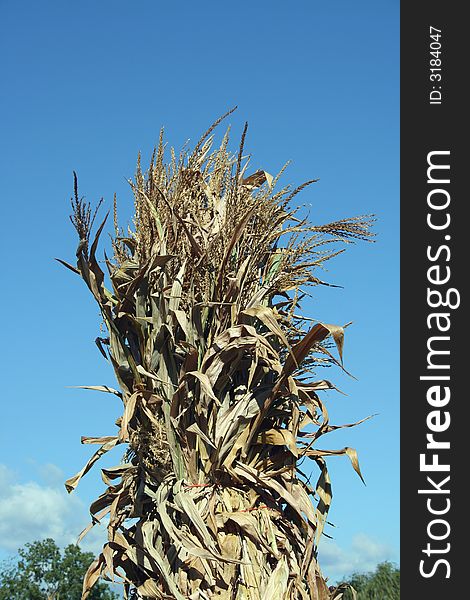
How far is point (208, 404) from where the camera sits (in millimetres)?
5301

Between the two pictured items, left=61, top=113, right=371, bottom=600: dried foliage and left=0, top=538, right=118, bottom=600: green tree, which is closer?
left=61, top=113, right=371, bottom=600: dried foliage

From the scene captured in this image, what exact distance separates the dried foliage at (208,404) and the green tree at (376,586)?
5.57 meters

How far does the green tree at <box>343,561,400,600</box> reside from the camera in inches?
440

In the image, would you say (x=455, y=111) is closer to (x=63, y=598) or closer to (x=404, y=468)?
(x=404, y=468)

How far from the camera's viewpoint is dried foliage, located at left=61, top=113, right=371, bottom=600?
507 centimetres

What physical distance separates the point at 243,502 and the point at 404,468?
0.95m

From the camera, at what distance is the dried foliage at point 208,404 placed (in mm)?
5070

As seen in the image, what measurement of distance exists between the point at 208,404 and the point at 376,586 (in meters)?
7.31

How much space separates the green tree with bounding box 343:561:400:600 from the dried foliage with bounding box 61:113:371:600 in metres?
5.57

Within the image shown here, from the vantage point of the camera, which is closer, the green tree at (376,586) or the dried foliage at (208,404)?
the dried foliage at (208,404)

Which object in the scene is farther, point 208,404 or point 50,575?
point 50,575

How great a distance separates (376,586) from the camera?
11.6 m

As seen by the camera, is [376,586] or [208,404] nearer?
[208,404]

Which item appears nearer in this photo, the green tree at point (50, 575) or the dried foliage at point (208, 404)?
the dried foliage at point (208, 404)
